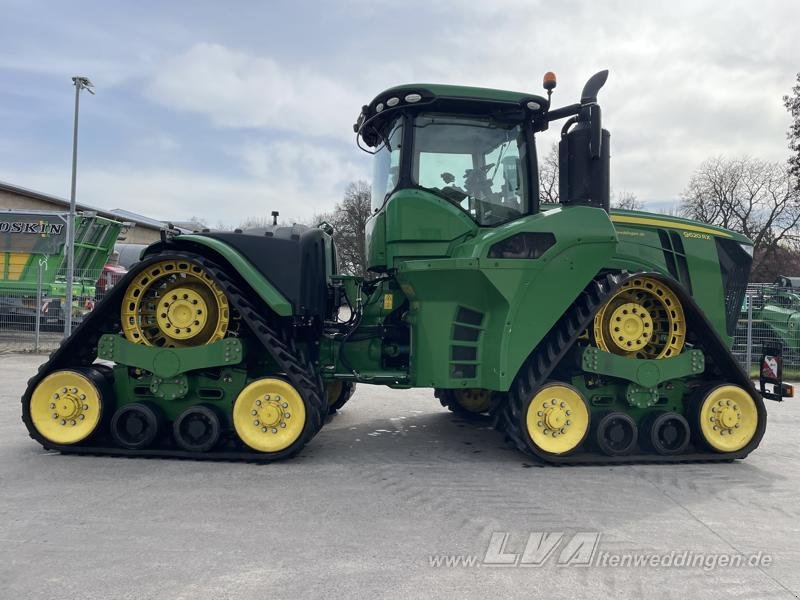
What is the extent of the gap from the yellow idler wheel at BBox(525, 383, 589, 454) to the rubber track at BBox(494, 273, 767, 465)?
0.07m

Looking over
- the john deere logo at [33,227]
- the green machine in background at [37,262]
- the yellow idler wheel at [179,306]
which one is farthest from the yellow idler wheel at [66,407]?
Result: the john deere logo at [33,227]

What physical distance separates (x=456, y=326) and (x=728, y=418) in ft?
8.15

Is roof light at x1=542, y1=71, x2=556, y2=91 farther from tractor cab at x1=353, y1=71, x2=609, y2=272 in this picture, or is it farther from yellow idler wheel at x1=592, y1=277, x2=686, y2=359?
yellow idler wheel at x1=592, y1=277, x2=686, y2=359

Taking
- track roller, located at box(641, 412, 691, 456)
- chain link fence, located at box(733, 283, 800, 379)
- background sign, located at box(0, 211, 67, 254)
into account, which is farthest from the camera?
background sign, located at box(0, 211, 67, 254)

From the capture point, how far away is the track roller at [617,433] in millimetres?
4910

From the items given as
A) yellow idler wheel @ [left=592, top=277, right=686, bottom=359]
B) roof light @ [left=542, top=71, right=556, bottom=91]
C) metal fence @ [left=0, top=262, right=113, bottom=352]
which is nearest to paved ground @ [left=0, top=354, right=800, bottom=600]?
yellow idler wheel @ [left=592, top=277, right=686, bottom=359]

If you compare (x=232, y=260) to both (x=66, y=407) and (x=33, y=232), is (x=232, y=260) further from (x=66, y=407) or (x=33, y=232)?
(x=33, y=232)

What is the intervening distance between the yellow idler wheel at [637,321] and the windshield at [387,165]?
215 cm

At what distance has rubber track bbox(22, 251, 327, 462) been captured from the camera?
4738 millimetres

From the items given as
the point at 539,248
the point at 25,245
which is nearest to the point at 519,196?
the point at 539,248

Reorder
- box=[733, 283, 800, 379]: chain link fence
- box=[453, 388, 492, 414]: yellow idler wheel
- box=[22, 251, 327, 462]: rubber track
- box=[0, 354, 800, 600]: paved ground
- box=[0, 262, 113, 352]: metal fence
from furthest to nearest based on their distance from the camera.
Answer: box=[0, 262, 113, 352]: metal fence → box=[733, 283, 800, 379]: chain link fence → box=[453, 388, 492, 414]: yellow idler wheel → box=[22, 251, 327, 462]: rubber track → box=[0, 354, 800, 600]: paved ground

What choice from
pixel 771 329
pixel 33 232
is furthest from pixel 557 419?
pixel 33 232

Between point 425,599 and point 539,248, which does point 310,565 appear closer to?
point 425,599

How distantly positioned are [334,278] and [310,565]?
128 inches
